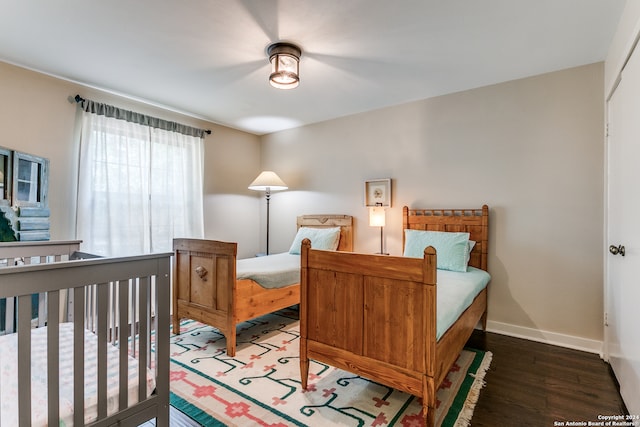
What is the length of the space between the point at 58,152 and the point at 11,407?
8.48 feet

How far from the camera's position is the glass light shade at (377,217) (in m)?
3.54

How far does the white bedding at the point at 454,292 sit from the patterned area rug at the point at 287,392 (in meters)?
0.52

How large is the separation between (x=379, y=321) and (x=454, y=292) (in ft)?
2.53

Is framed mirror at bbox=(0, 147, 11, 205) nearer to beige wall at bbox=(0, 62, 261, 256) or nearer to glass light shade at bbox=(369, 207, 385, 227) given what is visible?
beige wall at bbox=(0, 62, 261, 256)

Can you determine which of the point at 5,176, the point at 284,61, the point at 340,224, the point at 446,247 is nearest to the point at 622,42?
the point at 446,247

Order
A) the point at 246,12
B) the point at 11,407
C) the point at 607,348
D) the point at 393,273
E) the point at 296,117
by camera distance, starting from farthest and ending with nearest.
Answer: the point at 296,117 → the point at 607,348 → the point at 246,12 → the point at 393,273 → the point at 11,407

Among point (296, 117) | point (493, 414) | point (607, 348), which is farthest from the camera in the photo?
point (296, 117)

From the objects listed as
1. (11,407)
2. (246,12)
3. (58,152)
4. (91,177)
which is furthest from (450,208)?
(58,152)

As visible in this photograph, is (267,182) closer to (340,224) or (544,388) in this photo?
(340,224)

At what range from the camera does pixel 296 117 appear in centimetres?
412

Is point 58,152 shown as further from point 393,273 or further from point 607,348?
point 607,348

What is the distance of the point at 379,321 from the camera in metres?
1.73

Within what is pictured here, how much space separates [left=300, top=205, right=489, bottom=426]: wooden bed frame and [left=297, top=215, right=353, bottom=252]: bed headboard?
1.93m

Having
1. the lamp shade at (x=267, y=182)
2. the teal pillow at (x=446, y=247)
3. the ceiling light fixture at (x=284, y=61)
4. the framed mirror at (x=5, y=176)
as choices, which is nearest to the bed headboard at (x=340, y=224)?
the lamp shade at (x=267, y=182)
